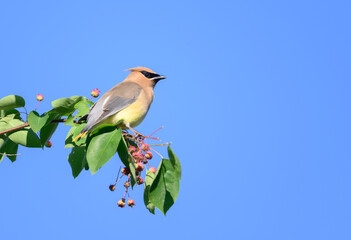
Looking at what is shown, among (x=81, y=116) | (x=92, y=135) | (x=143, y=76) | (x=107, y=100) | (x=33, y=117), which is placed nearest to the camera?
(x=92, y=135)

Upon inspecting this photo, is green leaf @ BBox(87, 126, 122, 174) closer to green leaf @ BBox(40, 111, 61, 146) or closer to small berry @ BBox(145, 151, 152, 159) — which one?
small berry @ BBox(145, 151, 152, 159)

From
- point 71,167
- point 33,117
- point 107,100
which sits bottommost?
point 71,167

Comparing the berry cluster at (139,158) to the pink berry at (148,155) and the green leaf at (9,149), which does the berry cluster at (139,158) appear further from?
the green leaf at (9,149)

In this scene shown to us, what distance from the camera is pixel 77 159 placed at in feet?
9.73

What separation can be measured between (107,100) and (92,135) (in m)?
0.86

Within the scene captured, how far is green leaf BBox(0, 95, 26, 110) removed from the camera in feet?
9.92

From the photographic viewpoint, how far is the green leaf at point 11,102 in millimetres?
3024

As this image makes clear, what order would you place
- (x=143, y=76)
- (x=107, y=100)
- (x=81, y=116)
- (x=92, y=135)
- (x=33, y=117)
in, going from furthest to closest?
(x=143, y=76) < (x=107, y=100) < (x=81, y=116) < (x=33, y=117) < (x=92, y=135)

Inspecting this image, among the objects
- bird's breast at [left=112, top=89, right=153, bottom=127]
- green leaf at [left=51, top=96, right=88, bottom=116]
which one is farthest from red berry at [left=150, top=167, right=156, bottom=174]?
bird's breast at [left=112, top=89, right=153, bottom=127]

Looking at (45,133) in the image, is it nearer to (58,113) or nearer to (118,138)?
(58,113)

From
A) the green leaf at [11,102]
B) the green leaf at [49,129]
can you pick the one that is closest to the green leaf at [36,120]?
the green leaf at [49,129]

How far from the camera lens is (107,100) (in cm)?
352

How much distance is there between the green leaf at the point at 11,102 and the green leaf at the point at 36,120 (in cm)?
22

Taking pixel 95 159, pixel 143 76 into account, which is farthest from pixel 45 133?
pixel 143 76
